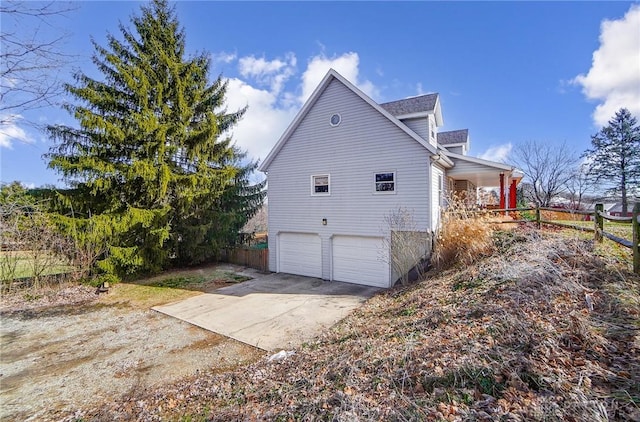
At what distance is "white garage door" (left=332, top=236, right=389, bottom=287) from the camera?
1086cm

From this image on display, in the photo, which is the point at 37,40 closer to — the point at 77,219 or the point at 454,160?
the point at 77,219

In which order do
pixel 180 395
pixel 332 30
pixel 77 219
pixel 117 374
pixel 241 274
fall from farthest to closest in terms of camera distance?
1. pixel 241 274
2. pixel 332 30
3. pixel 77 219
4. pixel 117 374
5. pixel 180 395

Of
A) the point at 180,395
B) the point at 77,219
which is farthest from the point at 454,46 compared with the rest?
the point at 77,219

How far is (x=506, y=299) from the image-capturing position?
4.84m

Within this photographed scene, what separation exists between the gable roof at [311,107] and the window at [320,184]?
7.86 feet

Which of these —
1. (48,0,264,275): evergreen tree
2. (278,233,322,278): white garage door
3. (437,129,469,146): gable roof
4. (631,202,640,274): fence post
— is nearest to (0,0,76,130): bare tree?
(48,0,264,275): evergreen tree

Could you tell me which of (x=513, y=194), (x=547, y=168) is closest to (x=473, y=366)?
(x=513, y=194)

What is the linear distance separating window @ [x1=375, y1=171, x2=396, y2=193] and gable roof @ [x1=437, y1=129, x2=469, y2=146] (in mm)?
7682

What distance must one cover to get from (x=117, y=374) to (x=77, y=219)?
720cm

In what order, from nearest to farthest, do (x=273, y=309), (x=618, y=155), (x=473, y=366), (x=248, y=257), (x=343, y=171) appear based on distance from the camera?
(x=473, y=366), (x=273, y=309), (x=343, y=171), (x=248, y=257), (x=618, y=155)

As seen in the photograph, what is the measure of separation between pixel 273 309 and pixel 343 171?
234 inches

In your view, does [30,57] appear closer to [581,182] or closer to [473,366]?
[473,366]

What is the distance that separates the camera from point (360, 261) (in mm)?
11344

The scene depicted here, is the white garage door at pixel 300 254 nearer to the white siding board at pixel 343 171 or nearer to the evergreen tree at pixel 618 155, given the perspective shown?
the white siding board at pixel 343 171
